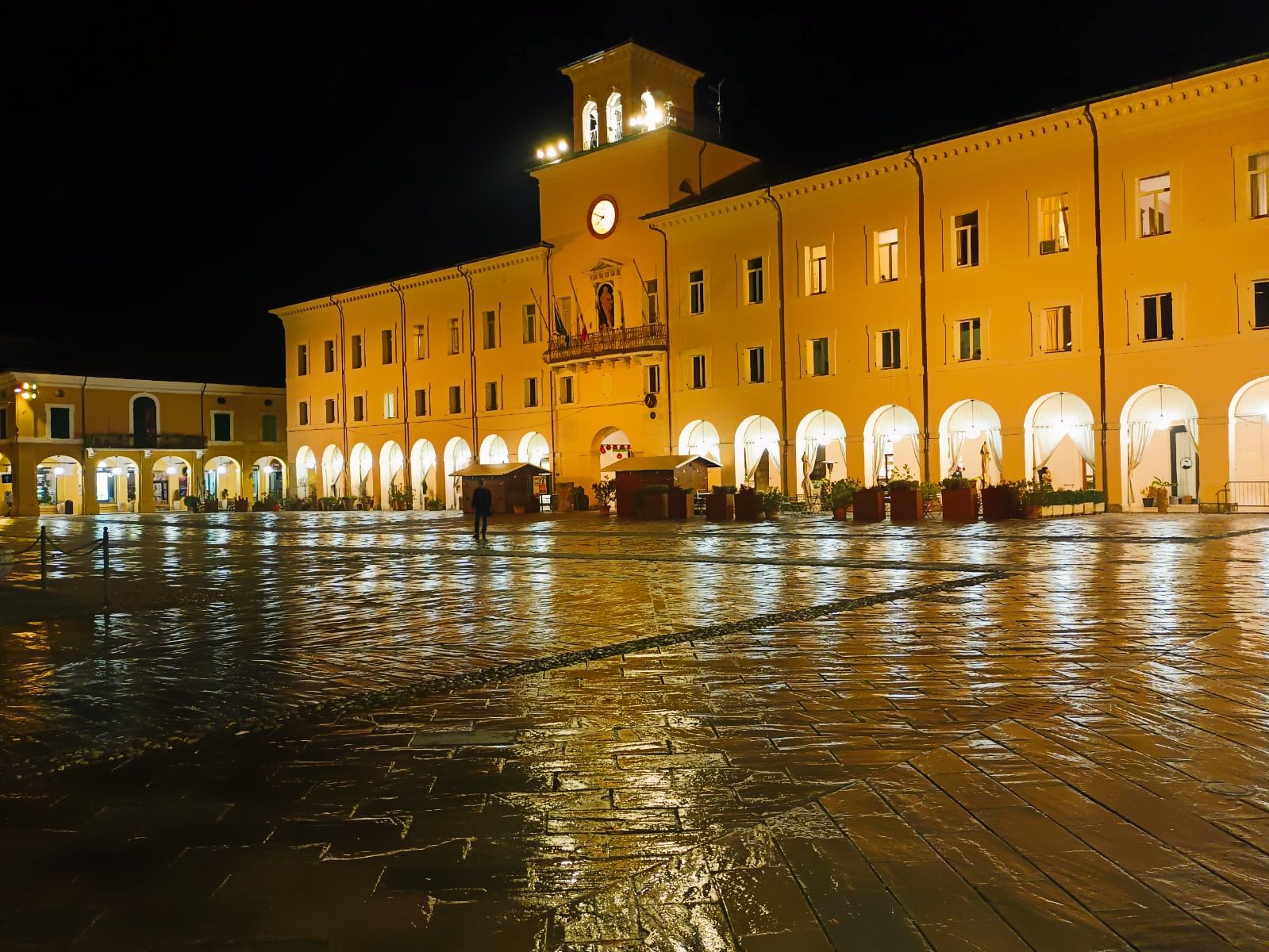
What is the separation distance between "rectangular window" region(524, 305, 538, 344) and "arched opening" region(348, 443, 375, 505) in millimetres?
11557

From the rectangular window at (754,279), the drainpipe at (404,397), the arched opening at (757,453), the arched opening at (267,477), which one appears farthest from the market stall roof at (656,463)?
the arched opening at (267,477)

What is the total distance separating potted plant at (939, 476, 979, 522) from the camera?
24703mm

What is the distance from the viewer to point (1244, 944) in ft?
9.31

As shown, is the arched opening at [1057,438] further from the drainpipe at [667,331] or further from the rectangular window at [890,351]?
the drainpipe at [667,331]

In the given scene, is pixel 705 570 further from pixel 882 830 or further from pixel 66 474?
pixel 66 474

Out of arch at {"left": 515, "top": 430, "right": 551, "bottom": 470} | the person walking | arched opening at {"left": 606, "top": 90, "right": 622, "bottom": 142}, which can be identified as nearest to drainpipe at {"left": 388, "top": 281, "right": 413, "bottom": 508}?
arch at {"left": 515, "top": 430, "right": 551, "bottom": 470}

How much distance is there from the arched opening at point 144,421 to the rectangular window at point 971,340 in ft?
149

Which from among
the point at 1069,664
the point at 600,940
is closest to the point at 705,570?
the point at 1069,664

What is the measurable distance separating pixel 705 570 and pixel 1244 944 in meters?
11.3

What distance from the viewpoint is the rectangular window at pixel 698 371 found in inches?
1443

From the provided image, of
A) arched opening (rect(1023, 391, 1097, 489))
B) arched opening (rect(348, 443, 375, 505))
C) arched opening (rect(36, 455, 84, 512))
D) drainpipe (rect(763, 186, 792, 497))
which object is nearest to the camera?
arched opening (rect(1023, 391, 1097, 489))

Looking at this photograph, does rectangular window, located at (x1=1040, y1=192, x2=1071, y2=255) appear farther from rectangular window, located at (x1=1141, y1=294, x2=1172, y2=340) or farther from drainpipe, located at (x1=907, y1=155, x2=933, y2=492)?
drainpipe, located at (x1=907, y1=155, x2=933, y2=492)

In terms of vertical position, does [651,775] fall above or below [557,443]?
below

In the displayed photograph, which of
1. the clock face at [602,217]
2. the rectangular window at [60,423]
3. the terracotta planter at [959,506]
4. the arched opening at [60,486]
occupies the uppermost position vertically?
the clock face at [602,217]
